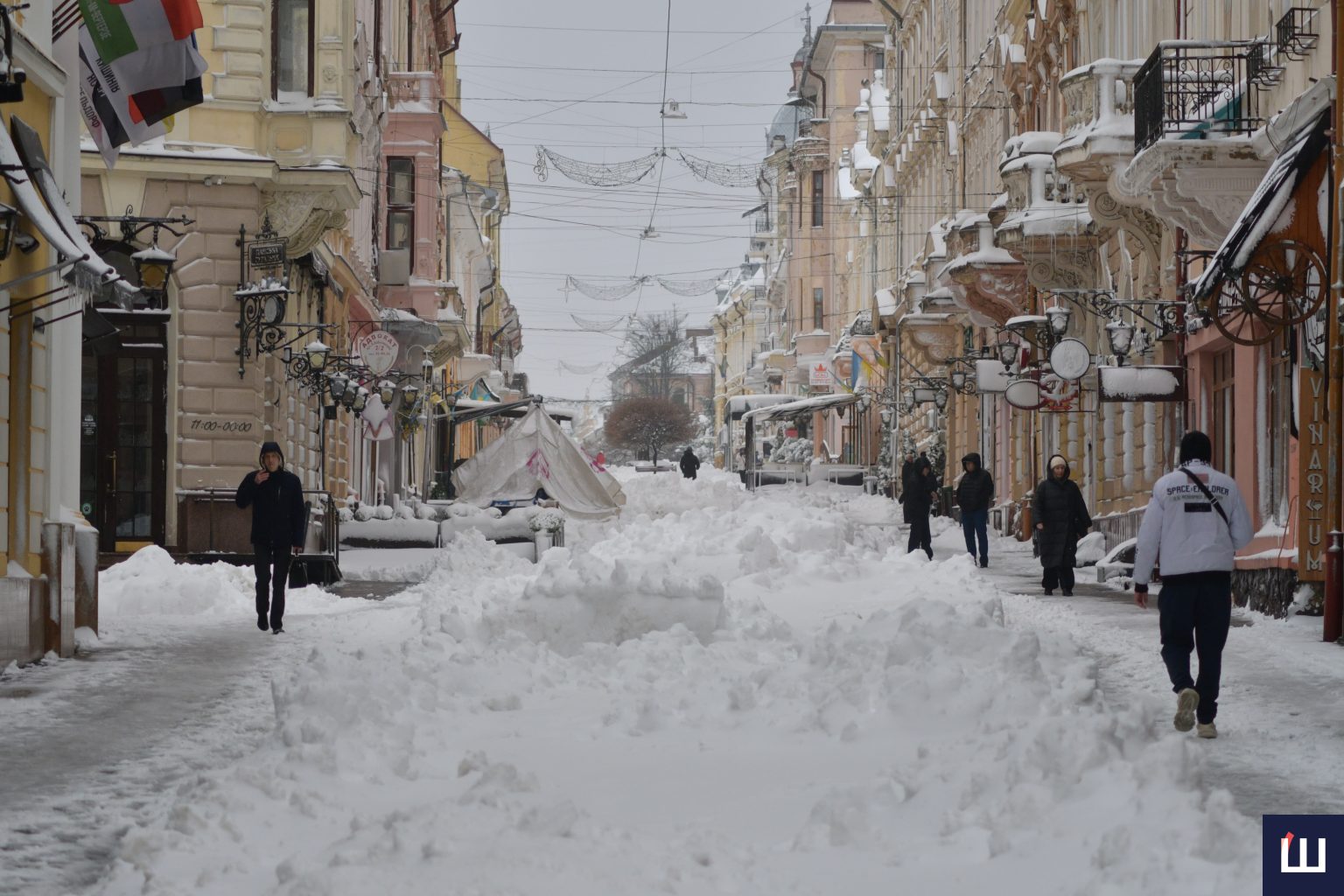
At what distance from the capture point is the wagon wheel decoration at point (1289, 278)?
57.6ft

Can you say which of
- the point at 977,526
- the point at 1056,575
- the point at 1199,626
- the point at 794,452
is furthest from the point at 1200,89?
the point at 794,452

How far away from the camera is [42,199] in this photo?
1458 centimetres

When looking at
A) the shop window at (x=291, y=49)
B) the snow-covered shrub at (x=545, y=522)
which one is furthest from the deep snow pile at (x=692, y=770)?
the shop window at (x=291, y=49)

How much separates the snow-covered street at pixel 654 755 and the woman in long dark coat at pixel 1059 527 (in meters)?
5.22

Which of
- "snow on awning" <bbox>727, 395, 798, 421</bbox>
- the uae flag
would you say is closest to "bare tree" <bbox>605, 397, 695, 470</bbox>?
"snow on awning" <bbox>727, 395, 798, 421</bbox>

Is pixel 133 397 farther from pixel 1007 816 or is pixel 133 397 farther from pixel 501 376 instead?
pixel 501 376

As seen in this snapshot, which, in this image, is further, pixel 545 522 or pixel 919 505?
pixel 545 522

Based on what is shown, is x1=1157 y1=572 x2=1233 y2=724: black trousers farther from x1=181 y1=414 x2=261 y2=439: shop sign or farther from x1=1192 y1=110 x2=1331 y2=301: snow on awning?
x1=181 y1=414 x2=261 y2=439: shop sign

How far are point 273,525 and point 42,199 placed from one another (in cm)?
380

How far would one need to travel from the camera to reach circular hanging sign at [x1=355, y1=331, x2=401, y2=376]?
35.2 m

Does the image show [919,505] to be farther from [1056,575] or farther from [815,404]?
[815,404]

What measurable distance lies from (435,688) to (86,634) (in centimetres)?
625

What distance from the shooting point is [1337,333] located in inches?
664

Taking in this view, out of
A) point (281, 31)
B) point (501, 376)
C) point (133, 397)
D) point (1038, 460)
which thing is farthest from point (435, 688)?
point (501, 376)
